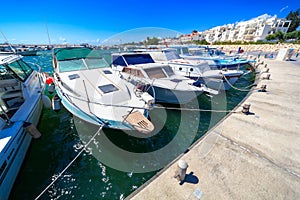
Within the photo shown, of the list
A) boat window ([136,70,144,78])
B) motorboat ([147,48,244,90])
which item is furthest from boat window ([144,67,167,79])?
motorboat ([147,48,244,90])

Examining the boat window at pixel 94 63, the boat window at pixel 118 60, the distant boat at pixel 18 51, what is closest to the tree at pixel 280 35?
the boat window at pixel 118 60

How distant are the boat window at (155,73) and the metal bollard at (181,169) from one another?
4.92 m

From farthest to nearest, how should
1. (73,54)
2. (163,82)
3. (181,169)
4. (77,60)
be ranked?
(73,54) < (163,82) < (77,60) < (181,169)

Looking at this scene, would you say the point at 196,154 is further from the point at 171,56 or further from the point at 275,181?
the point at 171,56

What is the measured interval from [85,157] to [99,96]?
1956 millimetres

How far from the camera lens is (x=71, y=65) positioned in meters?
6.02

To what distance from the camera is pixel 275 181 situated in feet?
9.20

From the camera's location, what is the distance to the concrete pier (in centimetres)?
260

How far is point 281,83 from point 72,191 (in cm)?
1305

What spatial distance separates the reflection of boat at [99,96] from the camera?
382 cm

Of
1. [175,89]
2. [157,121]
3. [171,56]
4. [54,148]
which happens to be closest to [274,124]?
[175,89]

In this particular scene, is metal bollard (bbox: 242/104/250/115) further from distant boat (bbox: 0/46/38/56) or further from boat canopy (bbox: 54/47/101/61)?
distant boat (bbox: 0/46/38/56)

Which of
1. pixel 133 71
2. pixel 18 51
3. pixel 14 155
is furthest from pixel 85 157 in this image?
pixel 18 51

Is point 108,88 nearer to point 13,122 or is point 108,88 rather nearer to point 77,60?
point 13,122
